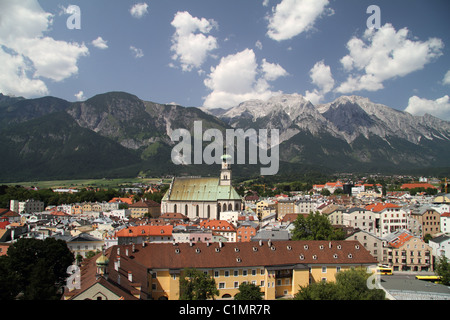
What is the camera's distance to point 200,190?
9256cm

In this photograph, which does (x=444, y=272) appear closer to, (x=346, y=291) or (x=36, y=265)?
(x=346, y=291)

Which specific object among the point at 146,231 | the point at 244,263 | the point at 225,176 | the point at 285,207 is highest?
the point at 225,176

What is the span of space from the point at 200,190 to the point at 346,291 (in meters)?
67.3

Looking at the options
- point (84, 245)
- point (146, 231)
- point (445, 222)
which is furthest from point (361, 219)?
point (84, 245)

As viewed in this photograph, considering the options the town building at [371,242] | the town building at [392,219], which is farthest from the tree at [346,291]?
the town building at [392,219]

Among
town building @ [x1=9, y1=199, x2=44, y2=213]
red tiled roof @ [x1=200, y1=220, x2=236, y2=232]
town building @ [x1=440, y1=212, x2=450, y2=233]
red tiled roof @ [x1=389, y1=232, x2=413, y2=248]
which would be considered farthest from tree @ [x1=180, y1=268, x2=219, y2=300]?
town building @ [x1=9, y1=199, x2=44, y2=213]

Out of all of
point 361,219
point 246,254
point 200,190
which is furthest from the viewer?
point 200,190

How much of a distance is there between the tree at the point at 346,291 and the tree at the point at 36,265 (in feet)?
65.6

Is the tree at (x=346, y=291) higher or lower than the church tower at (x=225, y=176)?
lower

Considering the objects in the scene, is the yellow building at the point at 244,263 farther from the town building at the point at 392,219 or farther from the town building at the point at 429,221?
the town building at the point at 429,221

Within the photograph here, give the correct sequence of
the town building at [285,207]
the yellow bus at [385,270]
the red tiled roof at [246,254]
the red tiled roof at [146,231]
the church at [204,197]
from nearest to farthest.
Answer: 1. the red tiled roof at [246,254]
2. the yellow bus at [385,270]
3. the red tiled roof at [146,231]
4. the church at [204,197]
5. the town building at [285,207]

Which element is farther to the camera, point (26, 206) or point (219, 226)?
point (26, 206)

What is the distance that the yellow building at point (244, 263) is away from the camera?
109 feet
